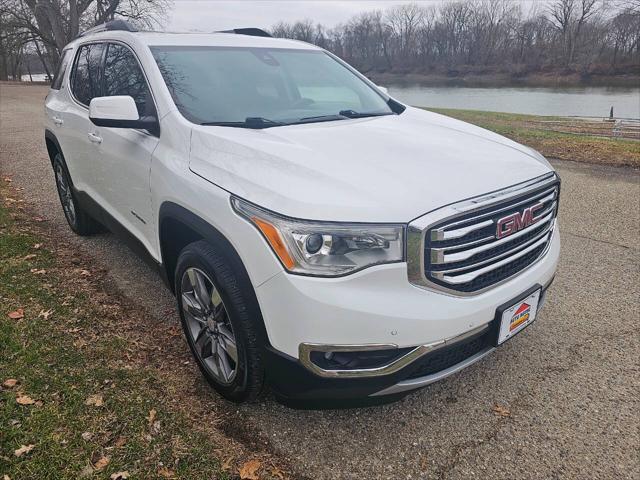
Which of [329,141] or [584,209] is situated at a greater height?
[329,141]

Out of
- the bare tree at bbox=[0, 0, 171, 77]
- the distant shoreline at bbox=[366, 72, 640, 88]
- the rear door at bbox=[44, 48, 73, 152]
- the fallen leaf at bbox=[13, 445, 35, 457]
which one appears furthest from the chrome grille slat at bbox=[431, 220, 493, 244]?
the distant shoreline at bbox=[366, 72, 640, 88]

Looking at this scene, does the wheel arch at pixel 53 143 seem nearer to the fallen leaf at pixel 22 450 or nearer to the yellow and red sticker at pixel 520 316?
the fallen leaf at pixel 22 450

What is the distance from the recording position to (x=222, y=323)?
2.38 m

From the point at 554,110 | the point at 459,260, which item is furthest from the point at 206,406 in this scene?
the point at 554,110

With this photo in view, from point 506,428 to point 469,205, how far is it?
1192 millimetres

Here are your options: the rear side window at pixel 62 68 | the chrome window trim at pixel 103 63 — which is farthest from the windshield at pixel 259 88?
the rear side window at pixel 62 68

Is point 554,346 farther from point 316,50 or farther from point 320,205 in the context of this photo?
point 316,50

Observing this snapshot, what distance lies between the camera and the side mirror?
2.72m

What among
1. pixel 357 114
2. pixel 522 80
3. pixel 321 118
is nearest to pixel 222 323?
pixel 321 118

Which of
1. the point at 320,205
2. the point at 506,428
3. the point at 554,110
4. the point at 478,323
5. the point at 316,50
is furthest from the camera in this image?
the point at 554,110

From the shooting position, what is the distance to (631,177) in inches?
289

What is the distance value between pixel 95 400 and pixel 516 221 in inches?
90.3

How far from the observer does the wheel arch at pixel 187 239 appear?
208cm

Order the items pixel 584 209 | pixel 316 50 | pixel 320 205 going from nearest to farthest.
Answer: pixel 320 205 → pixel 316 50 → pixel 584 209
